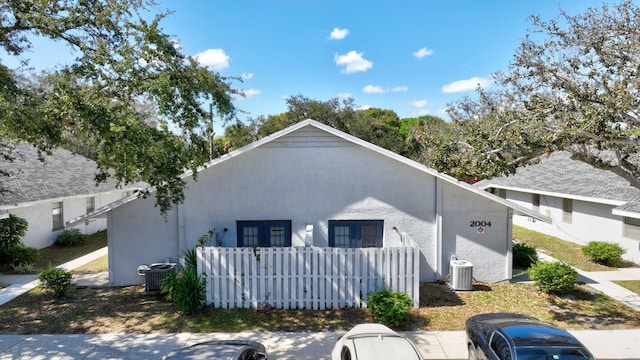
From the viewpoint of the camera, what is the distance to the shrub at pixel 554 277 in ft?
35.8

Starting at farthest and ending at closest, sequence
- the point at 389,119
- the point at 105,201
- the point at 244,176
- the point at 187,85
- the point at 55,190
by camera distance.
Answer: the point at 389,119
the point at 105,201
the point at 55,190
the point at 244,176
the point at 187,85

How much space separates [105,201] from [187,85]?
17884mm

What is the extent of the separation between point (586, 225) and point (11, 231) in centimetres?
2639

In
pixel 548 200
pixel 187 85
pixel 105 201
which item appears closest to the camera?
pixel 187 85

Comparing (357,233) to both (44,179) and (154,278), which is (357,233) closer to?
(154,278)

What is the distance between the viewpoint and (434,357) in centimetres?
772

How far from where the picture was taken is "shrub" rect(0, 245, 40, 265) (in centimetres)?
1478

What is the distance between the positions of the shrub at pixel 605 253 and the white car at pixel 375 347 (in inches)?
508

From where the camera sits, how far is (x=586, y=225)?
18.4m

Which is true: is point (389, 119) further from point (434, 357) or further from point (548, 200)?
point (434, 357)

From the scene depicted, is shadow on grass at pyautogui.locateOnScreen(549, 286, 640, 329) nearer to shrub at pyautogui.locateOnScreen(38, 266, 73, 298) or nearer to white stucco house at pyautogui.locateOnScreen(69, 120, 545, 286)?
white stucco house at pyautogui.locateOnScreen(69, 120, 545, 286)

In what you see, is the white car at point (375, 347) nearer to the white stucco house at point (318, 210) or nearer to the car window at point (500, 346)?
the car window at point (500, 346)

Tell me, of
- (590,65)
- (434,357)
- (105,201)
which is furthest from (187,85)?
(105,201)

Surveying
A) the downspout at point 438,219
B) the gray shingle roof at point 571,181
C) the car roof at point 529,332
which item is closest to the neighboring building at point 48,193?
the downspout at point 438,219
